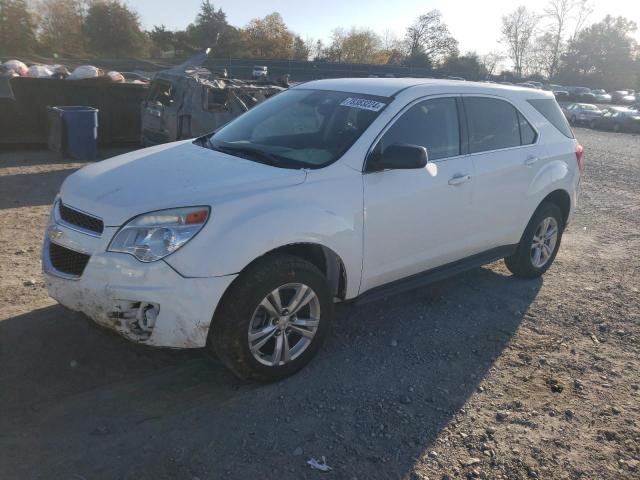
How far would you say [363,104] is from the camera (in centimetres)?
405

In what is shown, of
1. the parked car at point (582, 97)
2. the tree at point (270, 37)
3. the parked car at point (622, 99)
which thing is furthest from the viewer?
the tree at point (270, 37)

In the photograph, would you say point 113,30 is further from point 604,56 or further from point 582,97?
point 604,56

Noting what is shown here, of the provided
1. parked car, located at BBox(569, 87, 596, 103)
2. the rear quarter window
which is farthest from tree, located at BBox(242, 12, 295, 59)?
the rear quarter window

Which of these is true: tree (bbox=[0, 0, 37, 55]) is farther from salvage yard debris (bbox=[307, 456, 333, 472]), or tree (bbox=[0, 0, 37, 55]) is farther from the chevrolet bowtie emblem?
salvage yard debris (bbox=[307, 456, 333, 472])

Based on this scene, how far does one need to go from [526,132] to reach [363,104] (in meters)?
1.86

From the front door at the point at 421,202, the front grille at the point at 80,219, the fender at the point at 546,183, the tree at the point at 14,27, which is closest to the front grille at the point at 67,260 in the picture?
the front grille at the point at 80,219

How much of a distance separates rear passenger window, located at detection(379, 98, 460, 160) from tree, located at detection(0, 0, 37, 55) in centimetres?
5864

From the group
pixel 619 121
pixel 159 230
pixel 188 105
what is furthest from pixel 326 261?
pixel 619 121

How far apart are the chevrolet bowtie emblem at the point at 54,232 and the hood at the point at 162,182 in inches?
6.6

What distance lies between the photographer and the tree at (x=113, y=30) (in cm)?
6162

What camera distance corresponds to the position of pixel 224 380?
11.5ft

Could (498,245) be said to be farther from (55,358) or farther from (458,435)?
(55,358)

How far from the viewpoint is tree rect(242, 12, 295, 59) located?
74562mm

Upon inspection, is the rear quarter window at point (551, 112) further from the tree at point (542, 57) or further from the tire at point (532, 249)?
the tree at point (542, 57)
